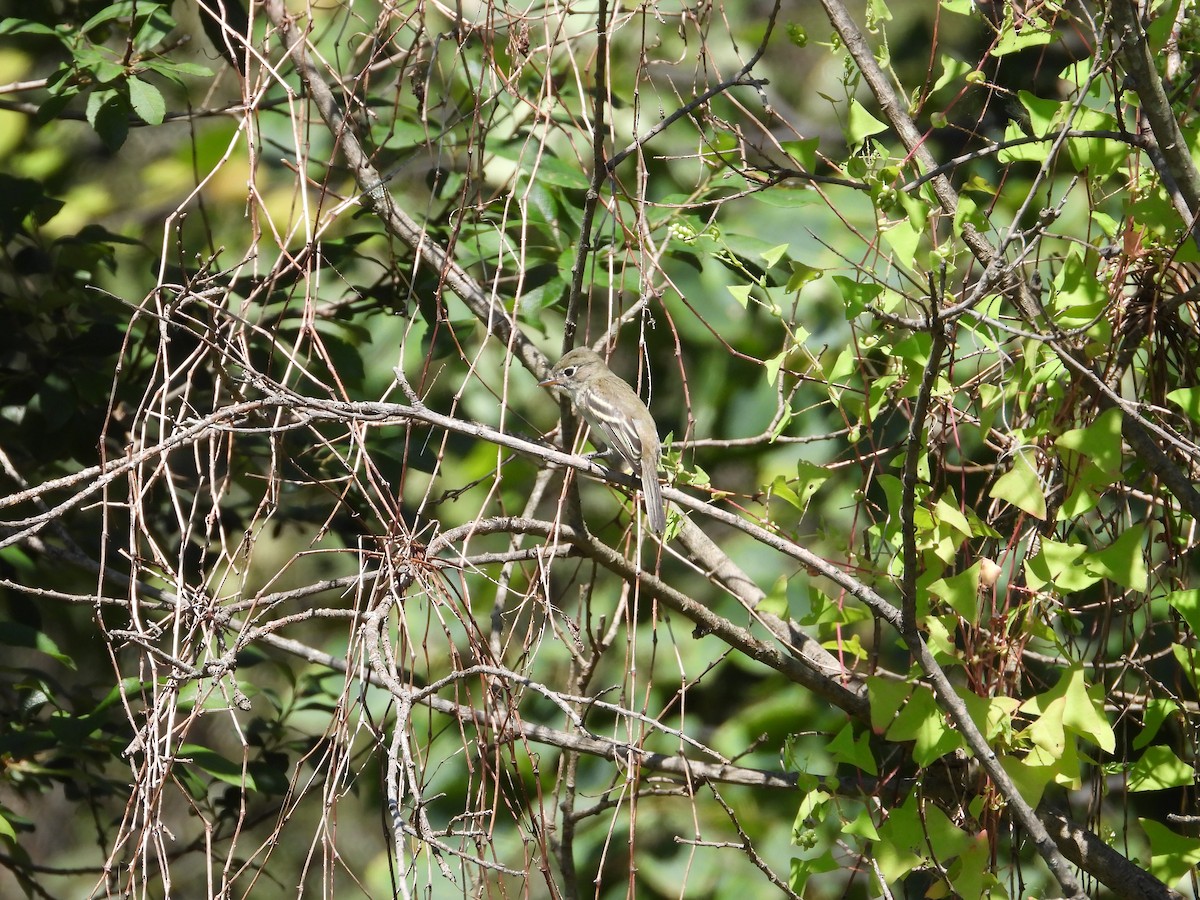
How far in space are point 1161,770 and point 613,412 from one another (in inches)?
85.7

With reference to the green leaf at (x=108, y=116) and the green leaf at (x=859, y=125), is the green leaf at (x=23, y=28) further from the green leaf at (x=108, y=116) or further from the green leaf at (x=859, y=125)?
the green leaf at (x=859, y=125)

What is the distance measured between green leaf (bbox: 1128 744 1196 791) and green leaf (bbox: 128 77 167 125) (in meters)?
2.54

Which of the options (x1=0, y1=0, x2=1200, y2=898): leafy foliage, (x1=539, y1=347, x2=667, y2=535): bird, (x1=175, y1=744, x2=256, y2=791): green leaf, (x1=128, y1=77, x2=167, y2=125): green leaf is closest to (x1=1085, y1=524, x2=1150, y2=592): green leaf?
(x1=0, y1=0, x2=1200, y2=898): leafy foliage

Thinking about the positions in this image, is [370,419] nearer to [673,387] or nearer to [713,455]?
[713,455]

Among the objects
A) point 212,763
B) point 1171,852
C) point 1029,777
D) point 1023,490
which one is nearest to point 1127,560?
point 1023,490

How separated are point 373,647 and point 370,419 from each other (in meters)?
0.44

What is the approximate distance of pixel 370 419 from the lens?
7.22 feet

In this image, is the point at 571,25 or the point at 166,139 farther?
the point at 166,139

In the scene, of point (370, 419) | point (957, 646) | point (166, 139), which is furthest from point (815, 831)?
point (166, 139)

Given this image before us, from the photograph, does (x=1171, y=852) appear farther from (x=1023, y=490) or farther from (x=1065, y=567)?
(x=1023, y=490)

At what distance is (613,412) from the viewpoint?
4.18 m

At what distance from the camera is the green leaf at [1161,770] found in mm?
2434

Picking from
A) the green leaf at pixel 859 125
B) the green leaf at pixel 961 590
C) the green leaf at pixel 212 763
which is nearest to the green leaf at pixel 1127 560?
the green leaf at pixel 961 590

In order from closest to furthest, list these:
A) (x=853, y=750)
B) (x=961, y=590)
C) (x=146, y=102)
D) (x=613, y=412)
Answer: (x=961, y=590) → (x=853, y=750) → (x=146, y=102) → (x=613, y=412)
